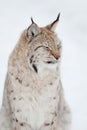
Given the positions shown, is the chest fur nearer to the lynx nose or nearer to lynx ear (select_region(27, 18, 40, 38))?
the lynx nose

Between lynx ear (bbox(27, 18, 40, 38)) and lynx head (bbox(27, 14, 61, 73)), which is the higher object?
lynx ear (bbox(27, 18, 40, 38))

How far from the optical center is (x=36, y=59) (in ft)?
24.5

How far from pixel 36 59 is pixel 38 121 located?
2.72 feet

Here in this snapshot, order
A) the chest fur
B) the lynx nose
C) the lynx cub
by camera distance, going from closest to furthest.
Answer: the lynx nose, the lynx cub, the chest fur

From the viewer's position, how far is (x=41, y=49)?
7430 millimetres

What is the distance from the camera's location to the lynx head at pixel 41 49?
24.2 feet

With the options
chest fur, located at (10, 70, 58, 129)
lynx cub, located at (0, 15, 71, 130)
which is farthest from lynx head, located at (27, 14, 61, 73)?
chest fur, located at (10, 70, 58, 129)

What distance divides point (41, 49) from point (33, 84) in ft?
1.64

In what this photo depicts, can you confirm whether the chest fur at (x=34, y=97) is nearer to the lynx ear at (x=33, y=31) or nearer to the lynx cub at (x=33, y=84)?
the lynx cub at (x=33, y=84)

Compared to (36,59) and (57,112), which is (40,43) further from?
(57,112)

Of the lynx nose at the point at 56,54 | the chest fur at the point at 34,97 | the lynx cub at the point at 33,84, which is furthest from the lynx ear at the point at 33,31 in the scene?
the chest fur at the point at 34,97

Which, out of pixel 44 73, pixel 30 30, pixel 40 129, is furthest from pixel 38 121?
pixel 30 30

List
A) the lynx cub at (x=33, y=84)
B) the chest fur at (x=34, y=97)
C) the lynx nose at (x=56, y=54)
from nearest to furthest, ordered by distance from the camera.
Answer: the lynx nose at (x=56, y=54) < the lynx cub at (x=33, y=84) < the chest fur at (x=34, y=97)

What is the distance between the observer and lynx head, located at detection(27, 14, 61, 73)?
7379 mm
